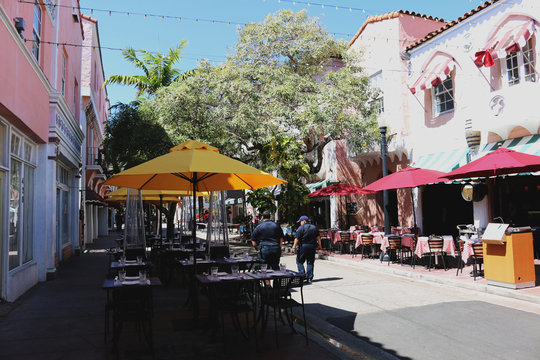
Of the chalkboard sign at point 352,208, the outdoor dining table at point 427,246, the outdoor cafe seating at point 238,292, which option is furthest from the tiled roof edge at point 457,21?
the outdoor cafe seating at point 238,292

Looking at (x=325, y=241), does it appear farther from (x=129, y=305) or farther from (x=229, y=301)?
(x=129, y=305)

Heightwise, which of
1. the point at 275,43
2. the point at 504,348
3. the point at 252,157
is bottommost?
the point at 504,348

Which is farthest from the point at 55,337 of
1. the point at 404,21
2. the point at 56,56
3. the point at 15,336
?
the point at 404,21

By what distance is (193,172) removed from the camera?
6766 mm

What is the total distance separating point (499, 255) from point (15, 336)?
9.07 meters

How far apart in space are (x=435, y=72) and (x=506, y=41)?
125 inches

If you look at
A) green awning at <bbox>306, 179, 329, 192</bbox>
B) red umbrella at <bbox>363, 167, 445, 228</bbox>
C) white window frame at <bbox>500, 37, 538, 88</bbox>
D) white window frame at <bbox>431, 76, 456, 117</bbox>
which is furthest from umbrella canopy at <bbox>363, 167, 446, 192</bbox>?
green awning at <bbox>306, 179, 329, 192</bbox>

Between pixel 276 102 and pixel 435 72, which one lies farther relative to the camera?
pixel 276 102

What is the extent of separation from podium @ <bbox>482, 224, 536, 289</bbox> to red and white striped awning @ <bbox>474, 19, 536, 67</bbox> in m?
6.83

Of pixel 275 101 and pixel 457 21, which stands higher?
pixel 457 21

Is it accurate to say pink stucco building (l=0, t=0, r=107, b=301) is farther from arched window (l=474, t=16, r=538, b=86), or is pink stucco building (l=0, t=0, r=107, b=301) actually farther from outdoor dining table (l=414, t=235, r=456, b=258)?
arched window (l=474, t=16, r=538, b=86)

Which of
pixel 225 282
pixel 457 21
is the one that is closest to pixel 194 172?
pixel 225 282

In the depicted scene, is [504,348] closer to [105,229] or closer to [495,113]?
[495,113]

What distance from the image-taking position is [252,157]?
69.8 feet
